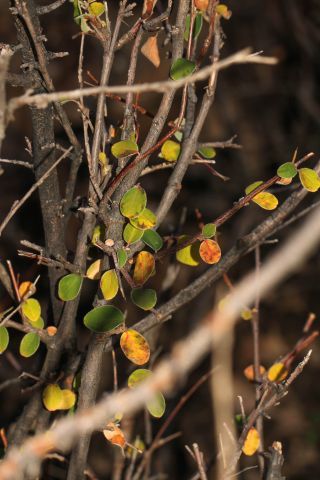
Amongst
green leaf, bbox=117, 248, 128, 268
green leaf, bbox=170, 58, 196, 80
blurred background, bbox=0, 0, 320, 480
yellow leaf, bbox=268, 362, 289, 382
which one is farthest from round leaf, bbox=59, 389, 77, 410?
blurred background, bbox=0, 0, 320, 480

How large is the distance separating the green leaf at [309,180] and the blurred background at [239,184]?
1.01 meters

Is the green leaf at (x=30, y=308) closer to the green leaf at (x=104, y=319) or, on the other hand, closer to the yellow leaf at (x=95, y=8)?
the green leaf at (x=104, y=319)

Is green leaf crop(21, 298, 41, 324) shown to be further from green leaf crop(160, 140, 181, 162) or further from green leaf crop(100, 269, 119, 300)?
green leaf crop(160, 140, 181, 162)

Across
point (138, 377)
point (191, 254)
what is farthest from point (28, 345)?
point (191, 254)

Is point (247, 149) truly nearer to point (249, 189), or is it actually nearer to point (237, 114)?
point (237, 114)

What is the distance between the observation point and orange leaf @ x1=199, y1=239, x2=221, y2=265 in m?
0.88

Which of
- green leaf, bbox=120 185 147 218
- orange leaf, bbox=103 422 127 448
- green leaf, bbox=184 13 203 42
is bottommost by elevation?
orange leaf, bbox=103 422 127 448

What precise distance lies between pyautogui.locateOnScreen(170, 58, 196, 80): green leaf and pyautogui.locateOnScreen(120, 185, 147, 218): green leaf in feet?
0.52

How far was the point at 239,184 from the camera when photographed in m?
2.61

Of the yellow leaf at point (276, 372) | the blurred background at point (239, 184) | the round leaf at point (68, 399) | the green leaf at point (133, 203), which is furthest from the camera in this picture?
the blurred background at point (239, 184)

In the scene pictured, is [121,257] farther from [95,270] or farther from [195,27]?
[195,27]

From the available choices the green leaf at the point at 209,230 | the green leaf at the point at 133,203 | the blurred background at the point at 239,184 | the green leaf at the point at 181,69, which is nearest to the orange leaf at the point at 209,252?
the green leaf at the point at 209,230

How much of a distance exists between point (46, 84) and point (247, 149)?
1.98 meters

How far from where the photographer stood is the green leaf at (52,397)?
900mm
